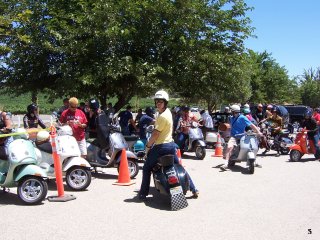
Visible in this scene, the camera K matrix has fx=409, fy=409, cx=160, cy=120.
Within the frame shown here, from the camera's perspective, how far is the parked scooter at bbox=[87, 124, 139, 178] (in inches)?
357

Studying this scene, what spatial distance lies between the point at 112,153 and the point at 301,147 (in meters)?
6.40

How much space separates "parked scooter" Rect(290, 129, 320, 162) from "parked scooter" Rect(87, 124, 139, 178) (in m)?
5.53

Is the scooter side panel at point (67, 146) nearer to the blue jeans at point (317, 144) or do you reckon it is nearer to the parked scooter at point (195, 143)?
the parked scooter at point (195, 143)

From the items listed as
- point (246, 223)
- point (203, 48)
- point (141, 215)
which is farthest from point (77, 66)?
point (246, 223)

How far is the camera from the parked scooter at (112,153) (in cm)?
908

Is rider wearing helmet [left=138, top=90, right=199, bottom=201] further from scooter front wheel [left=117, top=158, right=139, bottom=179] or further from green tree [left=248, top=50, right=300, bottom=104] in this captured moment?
green tree [left=248, top=50, right=300, bottom=104]

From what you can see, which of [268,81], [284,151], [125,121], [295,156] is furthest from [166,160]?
[268,81]

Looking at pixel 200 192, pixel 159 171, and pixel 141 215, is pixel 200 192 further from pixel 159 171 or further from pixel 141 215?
pixel 141 215

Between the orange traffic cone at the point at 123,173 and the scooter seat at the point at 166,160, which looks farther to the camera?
the orange traffic cone at the point at 123,173

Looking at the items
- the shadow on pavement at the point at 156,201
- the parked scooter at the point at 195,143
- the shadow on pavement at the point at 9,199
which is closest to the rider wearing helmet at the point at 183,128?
the parked scooter at the point at 195,143

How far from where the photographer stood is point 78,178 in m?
7.95

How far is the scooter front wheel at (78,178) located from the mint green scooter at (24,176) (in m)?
1.06

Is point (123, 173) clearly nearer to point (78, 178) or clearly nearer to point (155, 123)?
point (78, 178)

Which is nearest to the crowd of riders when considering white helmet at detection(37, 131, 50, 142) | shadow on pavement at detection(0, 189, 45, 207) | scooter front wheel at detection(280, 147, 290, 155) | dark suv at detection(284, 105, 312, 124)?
scooter front wheel at detection(280, 147, 290, 155)
